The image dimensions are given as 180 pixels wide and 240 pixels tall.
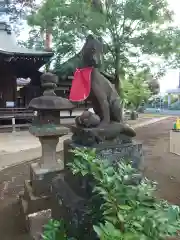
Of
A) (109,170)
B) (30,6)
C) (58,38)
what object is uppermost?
(30,6)

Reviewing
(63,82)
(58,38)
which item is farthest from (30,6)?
(58,38)

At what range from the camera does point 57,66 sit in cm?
1363

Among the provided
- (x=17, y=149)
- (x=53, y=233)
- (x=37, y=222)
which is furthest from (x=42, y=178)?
(x=17, y=149)

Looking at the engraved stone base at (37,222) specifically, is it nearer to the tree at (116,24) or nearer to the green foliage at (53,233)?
the green foliage at (53,233)

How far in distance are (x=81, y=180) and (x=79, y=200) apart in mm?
166

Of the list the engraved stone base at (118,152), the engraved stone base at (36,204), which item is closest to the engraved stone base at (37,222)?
the engraved stone base at (36,204)

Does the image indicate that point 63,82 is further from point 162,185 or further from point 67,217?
point 67,217

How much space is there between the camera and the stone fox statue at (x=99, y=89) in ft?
7.79

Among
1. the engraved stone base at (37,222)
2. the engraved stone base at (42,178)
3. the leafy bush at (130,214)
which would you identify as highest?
the leafy bush at (130,214)

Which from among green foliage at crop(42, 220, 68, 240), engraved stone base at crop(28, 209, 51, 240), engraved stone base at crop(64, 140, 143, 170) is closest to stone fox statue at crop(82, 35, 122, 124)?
engraved stone base at crop(64, 140, 143, 170)

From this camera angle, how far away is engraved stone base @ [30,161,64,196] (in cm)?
363

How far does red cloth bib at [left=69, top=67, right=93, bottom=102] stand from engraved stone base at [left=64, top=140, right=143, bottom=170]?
484mm

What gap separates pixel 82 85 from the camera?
7.92 ft

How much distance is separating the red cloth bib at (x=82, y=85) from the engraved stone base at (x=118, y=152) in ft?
1.59
